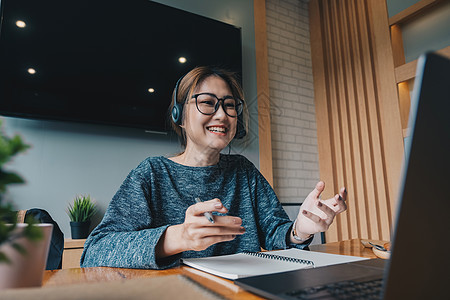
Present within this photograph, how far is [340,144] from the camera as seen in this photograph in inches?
110

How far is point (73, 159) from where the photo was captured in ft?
6.11

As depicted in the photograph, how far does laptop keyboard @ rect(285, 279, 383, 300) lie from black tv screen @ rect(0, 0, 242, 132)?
5.92ft

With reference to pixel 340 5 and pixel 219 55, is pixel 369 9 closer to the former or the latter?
pixel 340 5

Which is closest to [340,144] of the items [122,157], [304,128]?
[304,128]

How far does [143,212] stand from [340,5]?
9.47 feet

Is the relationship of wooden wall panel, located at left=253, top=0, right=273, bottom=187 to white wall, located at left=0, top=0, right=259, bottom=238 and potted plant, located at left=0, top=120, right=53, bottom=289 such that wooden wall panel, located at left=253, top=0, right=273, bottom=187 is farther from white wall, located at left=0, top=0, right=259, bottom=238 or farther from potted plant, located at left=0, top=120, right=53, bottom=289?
potted plant, located at left=0, top=120, right=53, bottom=289

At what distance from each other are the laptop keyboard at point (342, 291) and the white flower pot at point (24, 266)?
29cm

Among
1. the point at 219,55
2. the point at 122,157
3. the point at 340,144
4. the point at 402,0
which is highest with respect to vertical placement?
the point at 402,0

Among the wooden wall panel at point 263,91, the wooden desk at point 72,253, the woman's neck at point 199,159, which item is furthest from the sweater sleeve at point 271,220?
the wooden wall panel at point 263,91

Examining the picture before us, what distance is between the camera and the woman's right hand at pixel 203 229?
60 cm

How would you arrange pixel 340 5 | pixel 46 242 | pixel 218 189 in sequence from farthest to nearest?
pixel 340 5 < pixel 218 189 < pixel 46 242

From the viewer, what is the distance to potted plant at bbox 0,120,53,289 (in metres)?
0.27

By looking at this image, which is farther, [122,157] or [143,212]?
[122,157]

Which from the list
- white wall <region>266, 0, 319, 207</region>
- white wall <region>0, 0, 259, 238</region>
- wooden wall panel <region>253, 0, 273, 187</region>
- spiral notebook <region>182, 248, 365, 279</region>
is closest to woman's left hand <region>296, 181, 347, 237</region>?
spiral notebook <region>182, 248, 365, 279</region>
